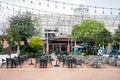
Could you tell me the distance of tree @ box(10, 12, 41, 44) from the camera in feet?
135

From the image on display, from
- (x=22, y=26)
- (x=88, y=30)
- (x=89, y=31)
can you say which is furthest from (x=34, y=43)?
(x=89, y=31)

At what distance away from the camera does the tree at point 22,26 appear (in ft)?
135

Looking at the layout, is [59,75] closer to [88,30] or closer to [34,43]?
[88,30]

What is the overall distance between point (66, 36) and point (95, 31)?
1049 inches

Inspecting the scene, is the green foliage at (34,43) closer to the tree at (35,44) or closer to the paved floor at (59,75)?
the tree at (35,44)

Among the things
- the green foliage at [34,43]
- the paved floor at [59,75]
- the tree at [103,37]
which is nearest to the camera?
the paved floor at [59,75]

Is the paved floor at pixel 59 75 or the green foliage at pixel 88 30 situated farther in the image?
the green foliage at pixel 88 30

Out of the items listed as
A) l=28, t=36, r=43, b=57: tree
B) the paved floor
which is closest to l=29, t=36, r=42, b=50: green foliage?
l=28, t=36, r=43, b=57: tree

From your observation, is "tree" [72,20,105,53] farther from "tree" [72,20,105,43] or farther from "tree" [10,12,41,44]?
"tree" [10,12,41,44]

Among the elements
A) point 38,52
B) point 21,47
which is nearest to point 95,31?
point 38,52

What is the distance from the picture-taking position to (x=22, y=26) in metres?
41.6

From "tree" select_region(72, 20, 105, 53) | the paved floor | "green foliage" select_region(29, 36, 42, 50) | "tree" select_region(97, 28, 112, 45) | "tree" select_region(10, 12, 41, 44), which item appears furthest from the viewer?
"green foliage" select_region(29, 36, 42, 50)

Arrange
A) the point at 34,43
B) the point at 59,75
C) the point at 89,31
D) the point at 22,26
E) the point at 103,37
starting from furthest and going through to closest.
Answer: the point at 34,43, the point at 22,26, the point at 103,37, the point at 89,31, the point at 59,75

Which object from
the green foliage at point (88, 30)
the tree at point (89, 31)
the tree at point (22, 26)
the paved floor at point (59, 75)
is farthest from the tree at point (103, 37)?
the paved floor at point (59, 75)
